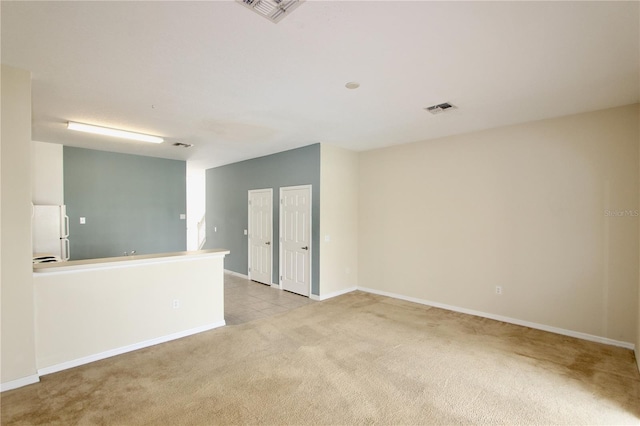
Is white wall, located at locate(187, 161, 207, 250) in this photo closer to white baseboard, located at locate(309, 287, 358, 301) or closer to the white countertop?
white baseboard, located at locate(309, 287, 358, 301)

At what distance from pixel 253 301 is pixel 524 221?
4.31m

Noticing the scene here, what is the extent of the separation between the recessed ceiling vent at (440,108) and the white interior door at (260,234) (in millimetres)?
3605

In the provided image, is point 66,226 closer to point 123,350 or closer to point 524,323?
point 123,350

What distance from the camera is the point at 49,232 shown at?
15.7 feet

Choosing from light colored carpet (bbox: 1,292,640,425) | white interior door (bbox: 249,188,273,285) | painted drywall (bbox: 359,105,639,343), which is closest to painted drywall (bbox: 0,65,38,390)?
light colored carpet (bbox: 1,292,640,425)

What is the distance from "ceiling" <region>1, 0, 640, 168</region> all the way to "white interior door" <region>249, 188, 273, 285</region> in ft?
8.09

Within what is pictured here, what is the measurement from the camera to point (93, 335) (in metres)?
3.12

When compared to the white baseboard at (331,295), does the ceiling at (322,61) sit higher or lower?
higher

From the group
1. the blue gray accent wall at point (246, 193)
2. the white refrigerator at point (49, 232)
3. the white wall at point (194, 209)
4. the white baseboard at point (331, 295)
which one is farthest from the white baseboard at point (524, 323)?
the white wall at point (194, 209)

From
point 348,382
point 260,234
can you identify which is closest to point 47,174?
point 260,234

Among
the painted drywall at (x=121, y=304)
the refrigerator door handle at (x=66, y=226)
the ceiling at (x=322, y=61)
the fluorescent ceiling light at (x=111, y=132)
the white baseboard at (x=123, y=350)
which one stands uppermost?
the ceiling at (x=322, y=61)

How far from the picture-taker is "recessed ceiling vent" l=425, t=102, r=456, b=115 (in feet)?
11.4

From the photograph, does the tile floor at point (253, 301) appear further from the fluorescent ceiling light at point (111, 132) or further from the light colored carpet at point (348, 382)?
the fluorescent ceiling light at point (111, 132)

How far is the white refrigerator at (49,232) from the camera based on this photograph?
→ 469 centimetres
